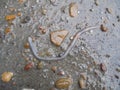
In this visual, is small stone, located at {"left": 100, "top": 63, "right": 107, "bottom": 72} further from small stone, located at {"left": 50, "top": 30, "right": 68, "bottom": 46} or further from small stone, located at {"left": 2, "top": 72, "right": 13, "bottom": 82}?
small stone, located at {"left": 2, "top": 72, "right": 13, "bottom": 82}

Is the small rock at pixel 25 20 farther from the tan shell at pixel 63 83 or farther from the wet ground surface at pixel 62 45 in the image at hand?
the tan shell at pixel 63 83

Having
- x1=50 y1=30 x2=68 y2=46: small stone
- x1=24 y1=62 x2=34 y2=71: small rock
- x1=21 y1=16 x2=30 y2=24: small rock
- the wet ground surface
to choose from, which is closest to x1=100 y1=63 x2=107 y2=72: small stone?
the wet ground surface

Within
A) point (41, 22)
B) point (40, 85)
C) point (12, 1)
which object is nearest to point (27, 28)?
point (41, 22)

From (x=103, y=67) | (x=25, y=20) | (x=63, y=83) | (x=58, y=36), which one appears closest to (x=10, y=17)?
(x=25, y=20)

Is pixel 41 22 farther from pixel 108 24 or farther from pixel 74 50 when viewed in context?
pixel 108 24

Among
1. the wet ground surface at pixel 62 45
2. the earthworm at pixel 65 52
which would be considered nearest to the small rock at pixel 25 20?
the wet ground surface at pixel 62 45

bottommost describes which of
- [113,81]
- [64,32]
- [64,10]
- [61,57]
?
[113,81]
